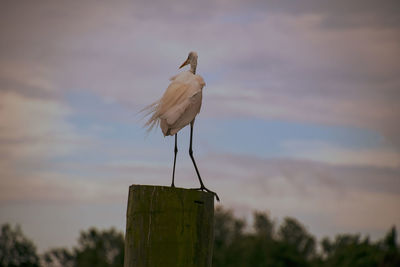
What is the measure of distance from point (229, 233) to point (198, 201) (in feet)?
303

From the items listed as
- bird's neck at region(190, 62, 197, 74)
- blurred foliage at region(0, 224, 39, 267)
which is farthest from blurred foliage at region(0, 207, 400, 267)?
bird's neck at region(190, 62, 197, 74)

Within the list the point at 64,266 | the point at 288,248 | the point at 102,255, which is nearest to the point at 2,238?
the point at 64,266

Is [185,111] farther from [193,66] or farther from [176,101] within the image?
[193,66]

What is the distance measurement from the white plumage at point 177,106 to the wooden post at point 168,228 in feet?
9.90

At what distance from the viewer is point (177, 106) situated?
902 cm

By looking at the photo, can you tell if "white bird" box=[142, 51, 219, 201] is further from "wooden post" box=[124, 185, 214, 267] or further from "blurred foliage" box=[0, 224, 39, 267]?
"blurred foliage" box=[0, 224, 39, 267]

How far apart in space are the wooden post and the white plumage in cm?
302

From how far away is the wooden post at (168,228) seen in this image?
5.73 m

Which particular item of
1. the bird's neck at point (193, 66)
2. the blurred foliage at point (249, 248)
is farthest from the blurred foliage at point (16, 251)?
the bird's neck at point (193, 66)

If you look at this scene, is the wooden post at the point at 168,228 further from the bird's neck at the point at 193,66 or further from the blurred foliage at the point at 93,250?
the blurred foliage at the point at 93,250

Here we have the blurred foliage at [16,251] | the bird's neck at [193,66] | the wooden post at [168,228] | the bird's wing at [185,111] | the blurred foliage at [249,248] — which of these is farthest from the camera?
the blurred foliage at [16,251]

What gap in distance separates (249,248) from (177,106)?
72.2 metres

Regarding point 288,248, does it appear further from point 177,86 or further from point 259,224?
point 177,86

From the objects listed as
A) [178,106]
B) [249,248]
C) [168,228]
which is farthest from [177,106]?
[249,248]
